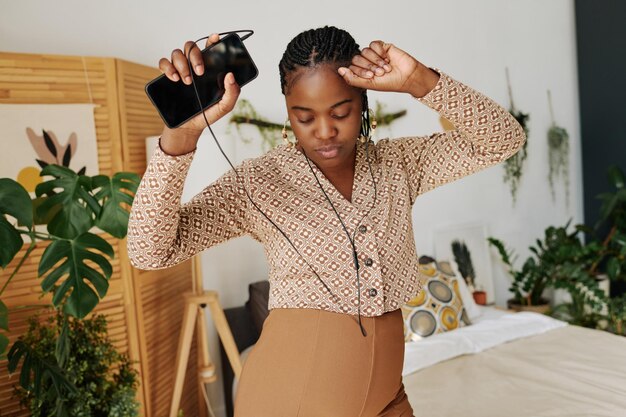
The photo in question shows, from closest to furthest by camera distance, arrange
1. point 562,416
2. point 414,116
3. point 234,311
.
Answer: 1. point 562,416
2. point 234,311
3. point 414,116

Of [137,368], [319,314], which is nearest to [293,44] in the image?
[319,314]

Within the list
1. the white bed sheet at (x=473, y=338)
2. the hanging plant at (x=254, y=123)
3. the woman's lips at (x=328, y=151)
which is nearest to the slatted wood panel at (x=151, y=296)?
the hanging plant at (x=254, y=123)

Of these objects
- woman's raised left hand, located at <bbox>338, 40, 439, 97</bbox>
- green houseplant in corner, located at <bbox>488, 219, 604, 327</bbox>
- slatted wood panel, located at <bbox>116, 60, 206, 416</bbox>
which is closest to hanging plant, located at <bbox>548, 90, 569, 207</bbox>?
green houseplant in corner, located at <bbox>488, 219, 604, 327</bbox>

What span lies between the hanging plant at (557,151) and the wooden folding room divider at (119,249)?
3.15m

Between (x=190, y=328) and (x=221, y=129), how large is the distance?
109cm

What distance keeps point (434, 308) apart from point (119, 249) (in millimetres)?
1604

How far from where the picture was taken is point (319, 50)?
3.28 feet

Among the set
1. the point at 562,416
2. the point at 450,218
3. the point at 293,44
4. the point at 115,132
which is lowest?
the point at 562,416

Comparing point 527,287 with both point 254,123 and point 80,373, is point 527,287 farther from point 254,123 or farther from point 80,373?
point 80,373

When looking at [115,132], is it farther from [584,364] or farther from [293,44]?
[584,364]

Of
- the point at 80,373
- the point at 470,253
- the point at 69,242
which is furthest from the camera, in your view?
the point at 470,253

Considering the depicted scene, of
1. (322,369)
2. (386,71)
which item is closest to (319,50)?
(386,71)

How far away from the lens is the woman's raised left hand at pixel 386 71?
3.16 ft

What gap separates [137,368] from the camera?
2547 mm
